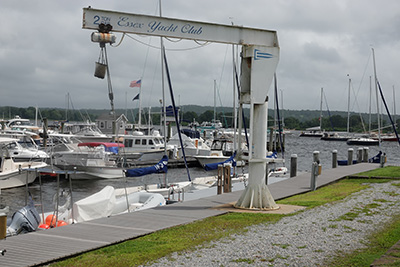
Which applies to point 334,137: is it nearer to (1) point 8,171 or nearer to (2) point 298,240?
(1) point 8,171

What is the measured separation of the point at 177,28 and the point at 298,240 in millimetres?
6657

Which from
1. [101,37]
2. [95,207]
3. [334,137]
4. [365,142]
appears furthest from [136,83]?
[334,137]

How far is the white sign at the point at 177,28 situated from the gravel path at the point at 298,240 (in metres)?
5.19

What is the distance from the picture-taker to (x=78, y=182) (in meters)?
34.9

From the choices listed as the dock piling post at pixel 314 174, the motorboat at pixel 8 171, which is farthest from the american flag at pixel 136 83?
the dock piling post at pixel 314 174

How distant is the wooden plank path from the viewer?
8523mm

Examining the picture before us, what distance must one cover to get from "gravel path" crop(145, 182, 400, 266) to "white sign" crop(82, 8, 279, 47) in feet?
17.0

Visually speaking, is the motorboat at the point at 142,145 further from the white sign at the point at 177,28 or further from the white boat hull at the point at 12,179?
the white sign at the point at 177,28

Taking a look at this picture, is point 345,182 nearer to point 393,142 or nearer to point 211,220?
→ point 211,220

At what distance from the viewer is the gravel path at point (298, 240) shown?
26.5 feet

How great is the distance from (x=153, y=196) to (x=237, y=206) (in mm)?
5306

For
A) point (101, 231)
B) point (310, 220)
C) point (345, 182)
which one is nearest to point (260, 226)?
point (310, 220)

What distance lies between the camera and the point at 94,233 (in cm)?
1027

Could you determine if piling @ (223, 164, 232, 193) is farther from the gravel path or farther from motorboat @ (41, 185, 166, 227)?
the gravel path
